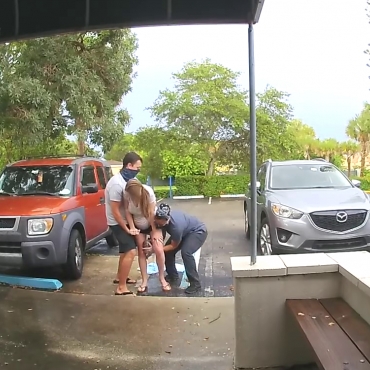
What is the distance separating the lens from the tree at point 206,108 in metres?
26.7

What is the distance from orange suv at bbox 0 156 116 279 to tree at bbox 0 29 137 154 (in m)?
2.88

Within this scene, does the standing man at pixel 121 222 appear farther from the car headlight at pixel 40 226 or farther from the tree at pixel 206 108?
the tree at pixel 206 108

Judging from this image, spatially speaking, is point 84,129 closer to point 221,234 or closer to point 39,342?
point 221,234

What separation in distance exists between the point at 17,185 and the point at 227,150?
21.1 meters

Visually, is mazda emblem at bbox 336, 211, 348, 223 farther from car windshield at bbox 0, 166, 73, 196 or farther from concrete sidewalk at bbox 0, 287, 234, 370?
car windshield at bbox 0, 166, 73, 196

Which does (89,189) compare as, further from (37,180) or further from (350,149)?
(350,149)

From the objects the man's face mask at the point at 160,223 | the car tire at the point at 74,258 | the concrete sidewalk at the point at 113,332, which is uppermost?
the man's face mask at the point at 160,223

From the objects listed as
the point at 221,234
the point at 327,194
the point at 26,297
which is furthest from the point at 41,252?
the point at 221,234

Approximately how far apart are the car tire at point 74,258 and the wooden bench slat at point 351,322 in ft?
14.0

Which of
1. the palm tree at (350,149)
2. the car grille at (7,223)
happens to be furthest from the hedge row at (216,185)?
the car grille at (7,223)

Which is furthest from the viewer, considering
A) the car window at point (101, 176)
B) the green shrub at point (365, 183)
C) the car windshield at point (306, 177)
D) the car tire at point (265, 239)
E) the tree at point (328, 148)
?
the tree at point (328, 148)

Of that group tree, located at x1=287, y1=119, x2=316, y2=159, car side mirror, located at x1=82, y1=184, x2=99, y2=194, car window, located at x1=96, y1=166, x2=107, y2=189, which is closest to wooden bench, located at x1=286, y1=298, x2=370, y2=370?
car side mirror, located at x1=82, y1=184, x2=99, y2=194

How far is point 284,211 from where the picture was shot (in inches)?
289

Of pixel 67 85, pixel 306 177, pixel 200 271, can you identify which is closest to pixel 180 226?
pixel 200 271
